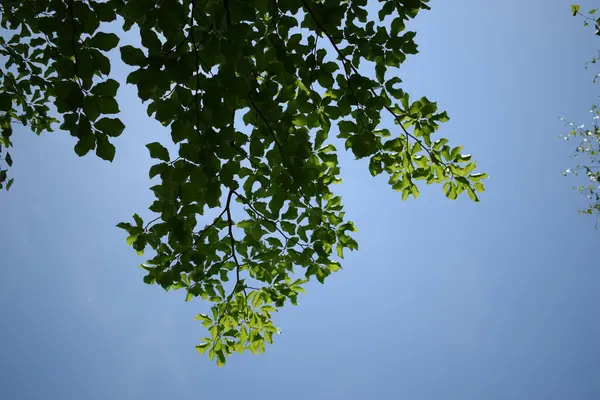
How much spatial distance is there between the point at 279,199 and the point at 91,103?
1.33 metres

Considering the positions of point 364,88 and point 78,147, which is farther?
point 364,88

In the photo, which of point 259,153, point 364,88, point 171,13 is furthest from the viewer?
point 364,88

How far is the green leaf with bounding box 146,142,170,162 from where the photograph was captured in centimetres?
211

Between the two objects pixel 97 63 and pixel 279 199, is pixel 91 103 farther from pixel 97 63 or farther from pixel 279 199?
pixel 279 199

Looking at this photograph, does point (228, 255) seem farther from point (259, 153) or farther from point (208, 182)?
point (208, 182)

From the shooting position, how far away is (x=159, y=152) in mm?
2117

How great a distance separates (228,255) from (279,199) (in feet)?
2.71

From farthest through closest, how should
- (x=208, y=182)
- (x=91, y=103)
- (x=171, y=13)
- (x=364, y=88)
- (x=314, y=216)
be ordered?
(x=314, y=216)
(x=364, y=88)
(x=208, y=182)
(x=91, y=103)
(x=171, y=13)

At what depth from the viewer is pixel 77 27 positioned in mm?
2094

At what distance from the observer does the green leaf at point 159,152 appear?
211 centimetres

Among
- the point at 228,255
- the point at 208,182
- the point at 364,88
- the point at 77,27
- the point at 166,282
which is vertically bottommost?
the point at 208,182

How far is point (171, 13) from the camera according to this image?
1.73m

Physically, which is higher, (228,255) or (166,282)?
(228,255)

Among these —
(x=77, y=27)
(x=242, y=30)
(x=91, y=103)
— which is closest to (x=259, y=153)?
(x=242, y=30)
